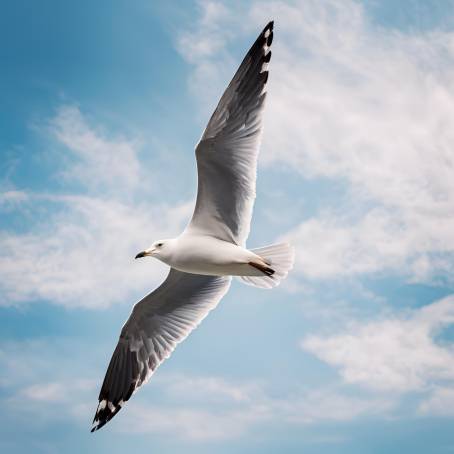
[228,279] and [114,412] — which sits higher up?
[228,279]

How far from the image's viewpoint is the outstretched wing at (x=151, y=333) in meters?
7.39

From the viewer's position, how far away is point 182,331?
24.4 ft

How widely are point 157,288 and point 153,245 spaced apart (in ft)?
2.62

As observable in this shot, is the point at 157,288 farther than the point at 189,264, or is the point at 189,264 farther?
the point at 157,288

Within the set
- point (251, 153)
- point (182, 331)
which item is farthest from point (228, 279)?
point (251, 153)

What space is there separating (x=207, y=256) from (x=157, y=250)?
48cm

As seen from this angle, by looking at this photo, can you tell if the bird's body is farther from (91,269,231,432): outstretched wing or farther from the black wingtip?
the black wingtip

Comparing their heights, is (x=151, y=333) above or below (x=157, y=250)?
below

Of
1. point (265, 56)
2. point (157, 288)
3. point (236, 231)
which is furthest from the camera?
point (157, 288)

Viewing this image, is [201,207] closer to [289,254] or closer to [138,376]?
[289,254]

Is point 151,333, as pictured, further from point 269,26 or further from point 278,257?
point 269,26

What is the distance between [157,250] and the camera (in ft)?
21.4

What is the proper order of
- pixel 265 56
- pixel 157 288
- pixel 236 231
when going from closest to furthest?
pixel 265 56 < pixel 236 231 < pixel 157 288

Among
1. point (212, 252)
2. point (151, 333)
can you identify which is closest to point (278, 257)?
point (212, 252)
